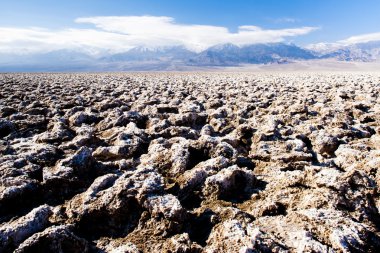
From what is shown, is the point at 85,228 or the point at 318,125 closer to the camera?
the point at 85,228

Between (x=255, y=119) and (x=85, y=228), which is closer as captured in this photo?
(x=85, y=228)

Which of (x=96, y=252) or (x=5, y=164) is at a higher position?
(x=5, y=164)

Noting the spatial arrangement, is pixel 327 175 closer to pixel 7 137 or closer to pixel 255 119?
pixel 255 119

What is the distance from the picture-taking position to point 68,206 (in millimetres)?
3326

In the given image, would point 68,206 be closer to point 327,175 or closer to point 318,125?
point 327,175

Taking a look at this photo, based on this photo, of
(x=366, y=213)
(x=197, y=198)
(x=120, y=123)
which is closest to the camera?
(x=366, y=213)

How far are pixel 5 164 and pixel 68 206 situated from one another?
1.44 meters

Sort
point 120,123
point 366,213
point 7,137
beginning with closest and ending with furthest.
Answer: point 366,213 → point 7,137 → point 120,123

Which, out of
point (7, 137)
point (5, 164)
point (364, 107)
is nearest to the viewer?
point (5, 164)

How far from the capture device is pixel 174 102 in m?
10.4

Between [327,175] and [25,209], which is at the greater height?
[327,175]

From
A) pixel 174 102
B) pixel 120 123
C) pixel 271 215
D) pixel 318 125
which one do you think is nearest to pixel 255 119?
pixel 318 125

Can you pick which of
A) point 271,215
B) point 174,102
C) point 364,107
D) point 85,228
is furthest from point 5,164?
point 364,107

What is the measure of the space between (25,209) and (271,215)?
2.56 metres
